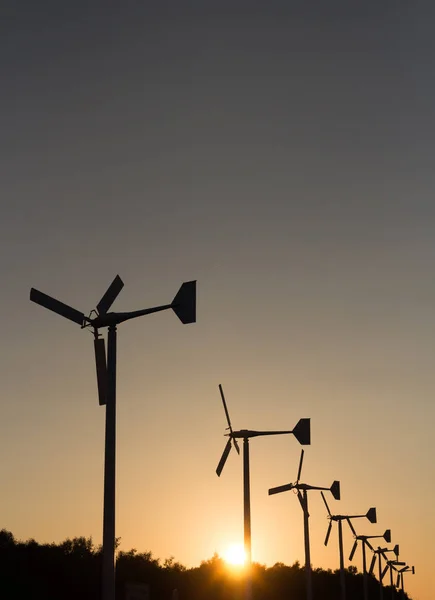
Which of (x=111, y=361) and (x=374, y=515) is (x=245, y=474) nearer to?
(x=111, y=361)

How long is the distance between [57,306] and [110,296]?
96.2 inches

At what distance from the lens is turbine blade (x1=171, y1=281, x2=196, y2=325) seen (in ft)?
139

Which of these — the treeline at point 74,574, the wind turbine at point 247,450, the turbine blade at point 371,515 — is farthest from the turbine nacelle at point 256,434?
the turbine blade at point 371,515

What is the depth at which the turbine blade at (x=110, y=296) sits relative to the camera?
4419 cm

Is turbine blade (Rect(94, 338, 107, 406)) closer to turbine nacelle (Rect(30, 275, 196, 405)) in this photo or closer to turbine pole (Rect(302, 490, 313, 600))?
turbine nacelle (Rect(30, 275, 196, 405))

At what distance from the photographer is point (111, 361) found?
41594 millimetres

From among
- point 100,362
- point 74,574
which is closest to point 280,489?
point 74,574

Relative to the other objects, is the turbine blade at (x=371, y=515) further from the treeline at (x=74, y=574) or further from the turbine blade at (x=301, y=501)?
the turbine blade at (x=301, y=501)

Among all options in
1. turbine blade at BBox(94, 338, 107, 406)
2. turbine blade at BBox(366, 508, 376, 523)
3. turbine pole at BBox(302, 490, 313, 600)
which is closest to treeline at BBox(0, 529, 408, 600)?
turbine pole at BBox(302, 490, 313, 600)

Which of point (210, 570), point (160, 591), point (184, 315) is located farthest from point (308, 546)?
point (210, 570)

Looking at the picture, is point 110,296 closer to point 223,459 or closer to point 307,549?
point 223,459

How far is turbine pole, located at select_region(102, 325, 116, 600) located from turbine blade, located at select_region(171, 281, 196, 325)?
3096 millimetres

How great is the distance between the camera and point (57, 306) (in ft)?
145

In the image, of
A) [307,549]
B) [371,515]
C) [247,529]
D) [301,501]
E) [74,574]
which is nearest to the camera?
[247,529]
